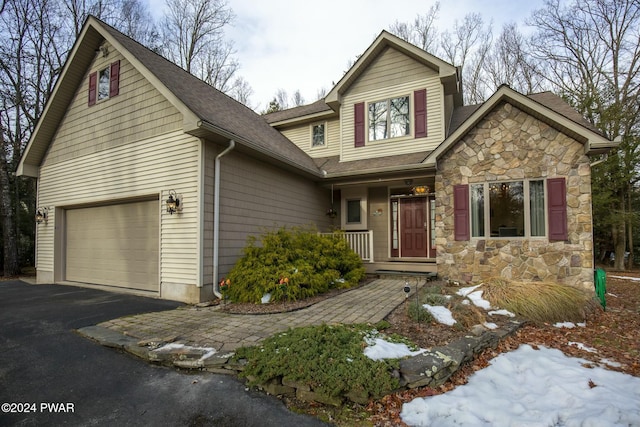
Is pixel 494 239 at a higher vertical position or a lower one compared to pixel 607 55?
lower

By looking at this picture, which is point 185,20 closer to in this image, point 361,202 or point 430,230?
point 361,202

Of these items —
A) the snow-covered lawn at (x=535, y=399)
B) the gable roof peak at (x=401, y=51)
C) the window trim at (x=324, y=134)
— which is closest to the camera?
the snow-covered lawn at (x=535, y=399)

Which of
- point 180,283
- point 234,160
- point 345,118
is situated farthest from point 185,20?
point 180,283

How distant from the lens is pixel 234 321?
470 cm

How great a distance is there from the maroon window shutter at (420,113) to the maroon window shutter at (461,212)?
237 centimetres

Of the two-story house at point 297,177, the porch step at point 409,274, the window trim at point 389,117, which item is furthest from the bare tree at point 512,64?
the porch step at point 409,274

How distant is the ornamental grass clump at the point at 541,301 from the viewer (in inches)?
197

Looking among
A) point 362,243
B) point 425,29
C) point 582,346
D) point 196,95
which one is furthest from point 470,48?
point 582,346

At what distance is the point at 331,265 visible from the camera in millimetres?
7336

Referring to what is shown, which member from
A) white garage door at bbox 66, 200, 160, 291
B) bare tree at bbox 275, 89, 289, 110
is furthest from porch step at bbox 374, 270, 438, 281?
bare tree at bbox 275, 89, 289, 110

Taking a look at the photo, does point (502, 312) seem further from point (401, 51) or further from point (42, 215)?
point (42, 215)

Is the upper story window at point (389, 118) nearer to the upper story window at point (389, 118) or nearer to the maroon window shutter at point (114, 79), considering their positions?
the upper story window at point (389, 118)

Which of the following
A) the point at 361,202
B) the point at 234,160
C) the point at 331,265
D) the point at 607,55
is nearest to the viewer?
the point at 234,160

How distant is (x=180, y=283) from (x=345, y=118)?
684cm
